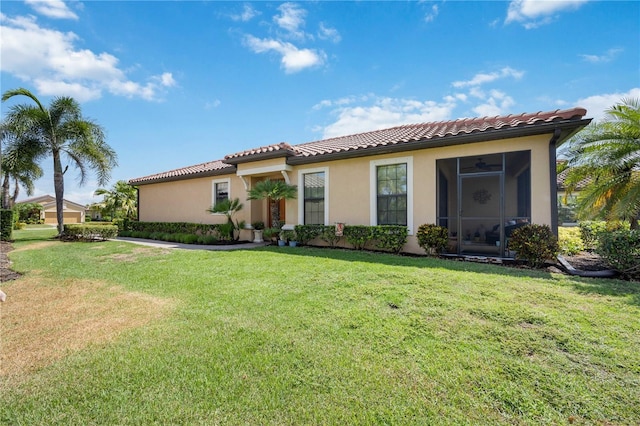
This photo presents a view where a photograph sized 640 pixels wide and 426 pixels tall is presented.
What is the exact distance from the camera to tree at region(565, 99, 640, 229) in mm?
6973

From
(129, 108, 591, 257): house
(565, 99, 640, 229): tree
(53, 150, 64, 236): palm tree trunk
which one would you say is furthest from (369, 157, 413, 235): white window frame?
(53, 150, 64, 236): palm tree trunk

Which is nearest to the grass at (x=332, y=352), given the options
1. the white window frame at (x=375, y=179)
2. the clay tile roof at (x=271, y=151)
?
the white window frame at (x=375, y=179)

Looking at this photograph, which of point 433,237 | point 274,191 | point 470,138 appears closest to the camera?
point 470,138

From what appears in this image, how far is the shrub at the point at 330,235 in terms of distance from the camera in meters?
10.2

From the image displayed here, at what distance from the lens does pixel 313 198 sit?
1142 cm

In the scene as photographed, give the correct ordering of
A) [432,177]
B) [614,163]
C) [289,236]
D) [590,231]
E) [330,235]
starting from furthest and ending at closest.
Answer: [289,236] < [590,231] < [330,235] < [432,177] < [614,163]

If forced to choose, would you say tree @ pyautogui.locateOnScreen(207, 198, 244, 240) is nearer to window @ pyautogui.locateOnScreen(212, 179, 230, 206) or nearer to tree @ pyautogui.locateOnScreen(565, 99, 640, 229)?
window @ pyautogui.locateOnScreen(212, 179, 230, 206)

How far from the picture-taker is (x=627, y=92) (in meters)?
7.54

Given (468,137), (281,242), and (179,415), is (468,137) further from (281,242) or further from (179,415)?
(179,415)

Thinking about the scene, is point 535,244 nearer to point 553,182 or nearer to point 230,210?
point 553,182

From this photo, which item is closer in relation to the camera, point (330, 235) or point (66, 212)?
point (330, 235)

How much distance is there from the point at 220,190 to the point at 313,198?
5.78 metres

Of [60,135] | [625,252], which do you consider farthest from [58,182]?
[625,252]

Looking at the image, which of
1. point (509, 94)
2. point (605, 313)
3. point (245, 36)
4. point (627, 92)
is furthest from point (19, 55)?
point (627, 92)
